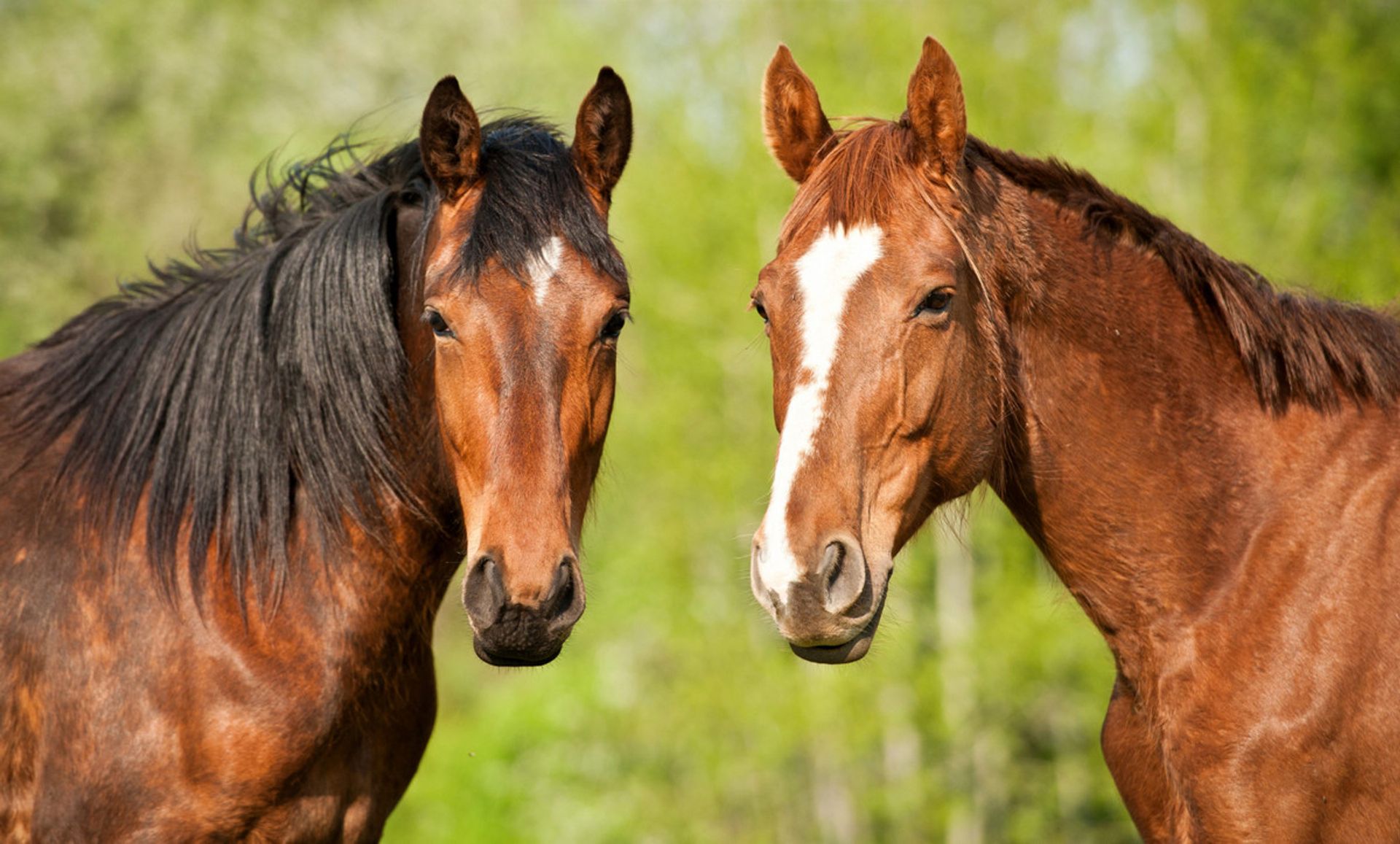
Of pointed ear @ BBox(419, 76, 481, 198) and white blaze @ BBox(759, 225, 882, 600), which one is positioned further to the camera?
pointed ear @ BBox(419, 76, 481, 198)

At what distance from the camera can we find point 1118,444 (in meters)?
3.95

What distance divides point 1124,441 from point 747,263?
1312 cm

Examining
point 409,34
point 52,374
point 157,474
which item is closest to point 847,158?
point 157,474

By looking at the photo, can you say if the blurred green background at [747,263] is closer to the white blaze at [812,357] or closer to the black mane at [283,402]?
the black mane at [283,402]

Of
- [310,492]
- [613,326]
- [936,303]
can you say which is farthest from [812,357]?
[310,492]

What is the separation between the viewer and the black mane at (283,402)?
4148 mm

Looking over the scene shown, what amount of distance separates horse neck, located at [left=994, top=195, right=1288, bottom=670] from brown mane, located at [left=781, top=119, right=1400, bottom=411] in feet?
0.36

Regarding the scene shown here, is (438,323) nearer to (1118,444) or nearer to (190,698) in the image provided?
(190,698)

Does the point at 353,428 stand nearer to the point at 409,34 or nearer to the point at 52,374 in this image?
the point at 52,374

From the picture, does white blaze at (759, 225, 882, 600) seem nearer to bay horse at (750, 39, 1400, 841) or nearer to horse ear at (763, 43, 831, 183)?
bay horse at (750, 39, 1400, 841)

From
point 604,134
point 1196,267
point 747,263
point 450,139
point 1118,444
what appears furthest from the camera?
point 747,263

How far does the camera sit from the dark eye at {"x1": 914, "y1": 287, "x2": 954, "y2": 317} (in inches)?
144

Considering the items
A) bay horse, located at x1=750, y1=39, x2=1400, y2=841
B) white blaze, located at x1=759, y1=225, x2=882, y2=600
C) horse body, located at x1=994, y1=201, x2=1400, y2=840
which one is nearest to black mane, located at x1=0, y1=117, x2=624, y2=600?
white blaze, located at x1=759, y1=225, x2=882, y2=600

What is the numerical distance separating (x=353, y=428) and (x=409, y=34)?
2035 centimetres
